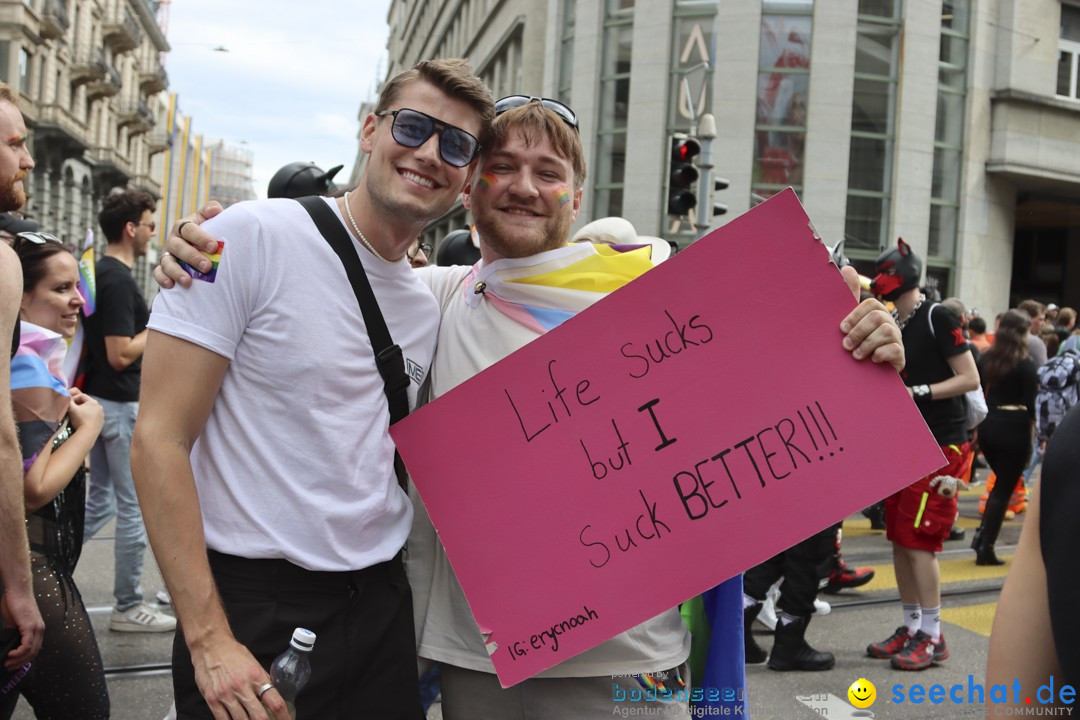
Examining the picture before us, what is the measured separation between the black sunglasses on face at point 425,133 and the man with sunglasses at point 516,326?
169mm

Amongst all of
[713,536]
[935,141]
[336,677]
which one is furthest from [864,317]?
[935,141]

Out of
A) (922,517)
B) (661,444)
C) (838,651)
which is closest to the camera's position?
(661,444)

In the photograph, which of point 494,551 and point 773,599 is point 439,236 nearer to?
point 773,599

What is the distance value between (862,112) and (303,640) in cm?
2210

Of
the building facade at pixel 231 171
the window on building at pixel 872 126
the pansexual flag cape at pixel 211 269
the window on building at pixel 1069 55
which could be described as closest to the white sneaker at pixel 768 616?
the pansexual flag cape at pixel 211 269

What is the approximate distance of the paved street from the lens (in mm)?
4066

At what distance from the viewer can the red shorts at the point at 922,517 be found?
15.3ft

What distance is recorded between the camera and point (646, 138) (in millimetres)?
22188

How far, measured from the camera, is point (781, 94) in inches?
836

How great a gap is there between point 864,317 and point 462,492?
3.09 ft

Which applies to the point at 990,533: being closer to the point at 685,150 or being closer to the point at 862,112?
the point at 685,150

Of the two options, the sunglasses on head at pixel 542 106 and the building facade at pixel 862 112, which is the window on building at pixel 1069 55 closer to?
the building facade at pixel 862 112

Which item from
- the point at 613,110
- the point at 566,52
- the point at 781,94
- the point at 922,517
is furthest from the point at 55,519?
the point at 566,52

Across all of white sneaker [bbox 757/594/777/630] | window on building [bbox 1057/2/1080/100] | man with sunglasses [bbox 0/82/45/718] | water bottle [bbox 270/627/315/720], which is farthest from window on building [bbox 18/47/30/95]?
water bottle [bbox 270/627/315/720]
